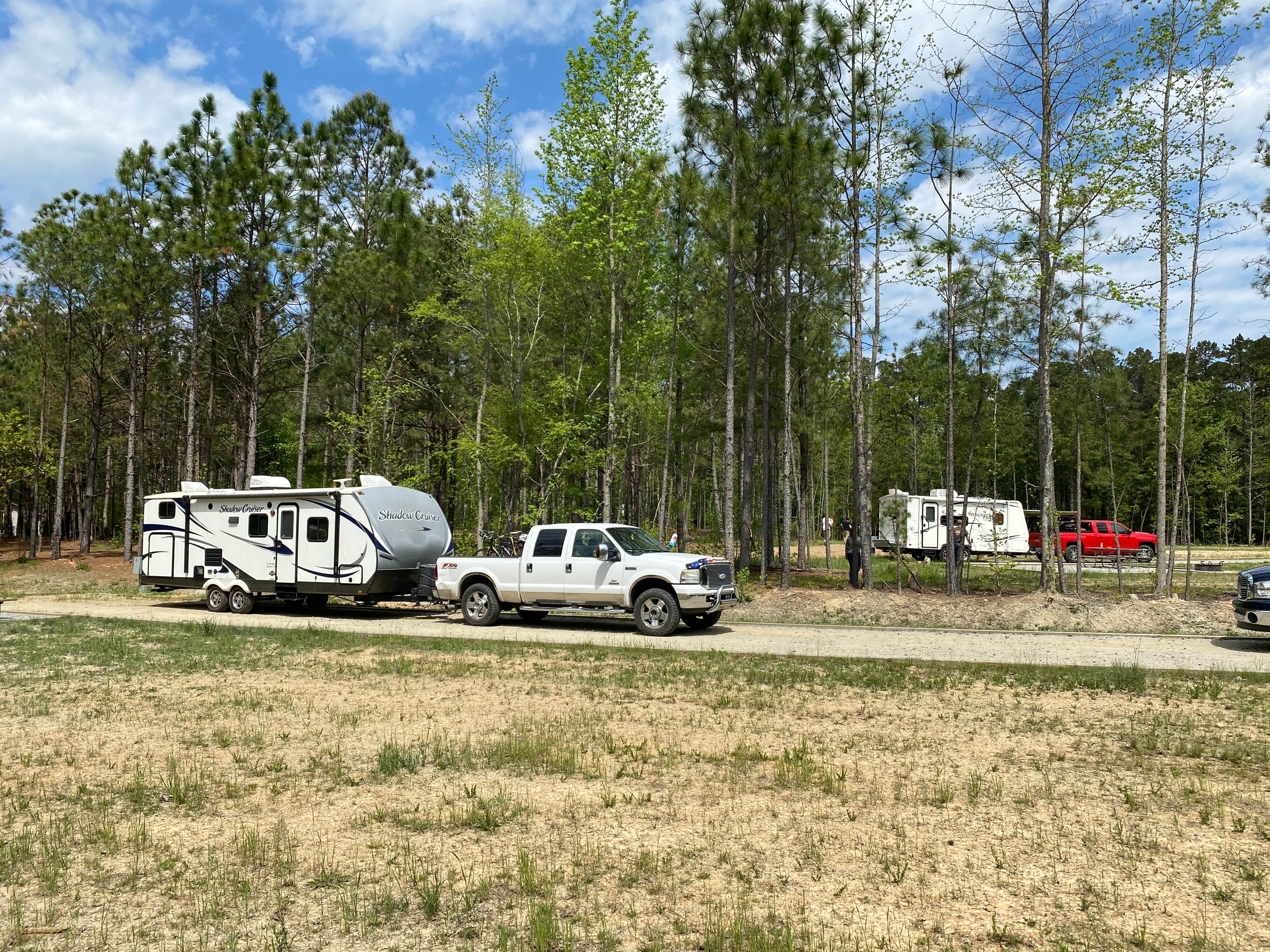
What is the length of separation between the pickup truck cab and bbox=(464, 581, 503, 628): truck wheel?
43.6ft

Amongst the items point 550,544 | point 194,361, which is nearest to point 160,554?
point 550,544

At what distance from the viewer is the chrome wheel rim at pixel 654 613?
49.8ft

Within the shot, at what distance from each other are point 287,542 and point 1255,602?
18.8 meters

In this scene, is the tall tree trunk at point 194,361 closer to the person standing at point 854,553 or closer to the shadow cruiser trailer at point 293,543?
the shadow cruiser trailer at point 293,543

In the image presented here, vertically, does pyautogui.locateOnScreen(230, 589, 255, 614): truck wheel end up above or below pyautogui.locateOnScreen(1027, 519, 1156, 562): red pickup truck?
below

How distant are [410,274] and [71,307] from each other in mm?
16986

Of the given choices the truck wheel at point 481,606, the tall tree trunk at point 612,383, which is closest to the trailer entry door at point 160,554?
the truck wheel at point 481,606

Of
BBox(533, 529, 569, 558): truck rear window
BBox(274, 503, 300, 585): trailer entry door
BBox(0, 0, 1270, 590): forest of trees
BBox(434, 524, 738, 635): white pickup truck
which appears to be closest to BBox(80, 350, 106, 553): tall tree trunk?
BBox(0, 0, 1270, 590): forest of trees

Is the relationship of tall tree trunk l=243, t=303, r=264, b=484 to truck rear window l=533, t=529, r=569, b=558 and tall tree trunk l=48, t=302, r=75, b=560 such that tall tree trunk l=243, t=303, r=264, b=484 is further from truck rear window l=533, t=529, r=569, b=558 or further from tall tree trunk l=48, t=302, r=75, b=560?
truck rear window l=533, t=529, r=569, b=558

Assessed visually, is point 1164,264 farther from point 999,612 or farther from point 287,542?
point 287,542

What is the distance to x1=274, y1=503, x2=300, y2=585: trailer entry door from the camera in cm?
1838

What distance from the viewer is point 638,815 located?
18.1ft

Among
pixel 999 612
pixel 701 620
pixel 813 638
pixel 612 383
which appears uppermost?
pixel 612 383

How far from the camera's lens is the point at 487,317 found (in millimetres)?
26516
